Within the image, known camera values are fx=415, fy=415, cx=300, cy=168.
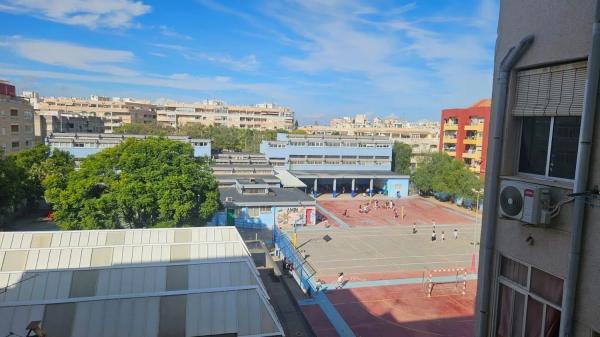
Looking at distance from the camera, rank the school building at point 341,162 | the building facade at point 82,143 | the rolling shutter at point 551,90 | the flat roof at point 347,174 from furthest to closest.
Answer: the school building at point 341,162
the flat roof at point 347,174
the building facade at point 82,143
the rolling shutter at point 551,90

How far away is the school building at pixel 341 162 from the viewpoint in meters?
51.5

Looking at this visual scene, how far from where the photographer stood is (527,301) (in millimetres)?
4699

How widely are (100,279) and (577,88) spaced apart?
453 inches

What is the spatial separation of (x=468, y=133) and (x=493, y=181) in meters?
54.8

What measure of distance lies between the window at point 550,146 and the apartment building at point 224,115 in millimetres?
104150

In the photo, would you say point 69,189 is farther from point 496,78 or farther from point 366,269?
point 496,78

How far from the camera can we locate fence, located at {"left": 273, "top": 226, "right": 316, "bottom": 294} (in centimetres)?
2067

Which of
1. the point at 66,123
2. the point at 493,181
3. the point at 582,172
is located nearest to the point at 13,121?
the point at 66,123

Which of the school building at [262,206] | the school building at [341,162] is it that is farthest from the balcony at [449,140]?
the school building at [262,206]

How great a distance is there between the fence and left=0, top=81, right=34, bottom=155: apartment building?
31.5 metres

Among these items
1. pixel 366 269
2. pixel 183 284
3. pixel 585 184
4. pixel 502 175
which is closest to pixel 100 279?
pixel 183 284

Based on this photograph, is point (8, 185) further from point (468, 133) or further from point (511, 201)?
point (468, 133)

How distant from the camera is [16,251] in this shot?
40.2 feet

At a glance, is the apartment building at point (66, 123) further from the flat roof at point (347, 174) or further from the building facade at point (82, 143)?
the flat roof at point (347, 174)
